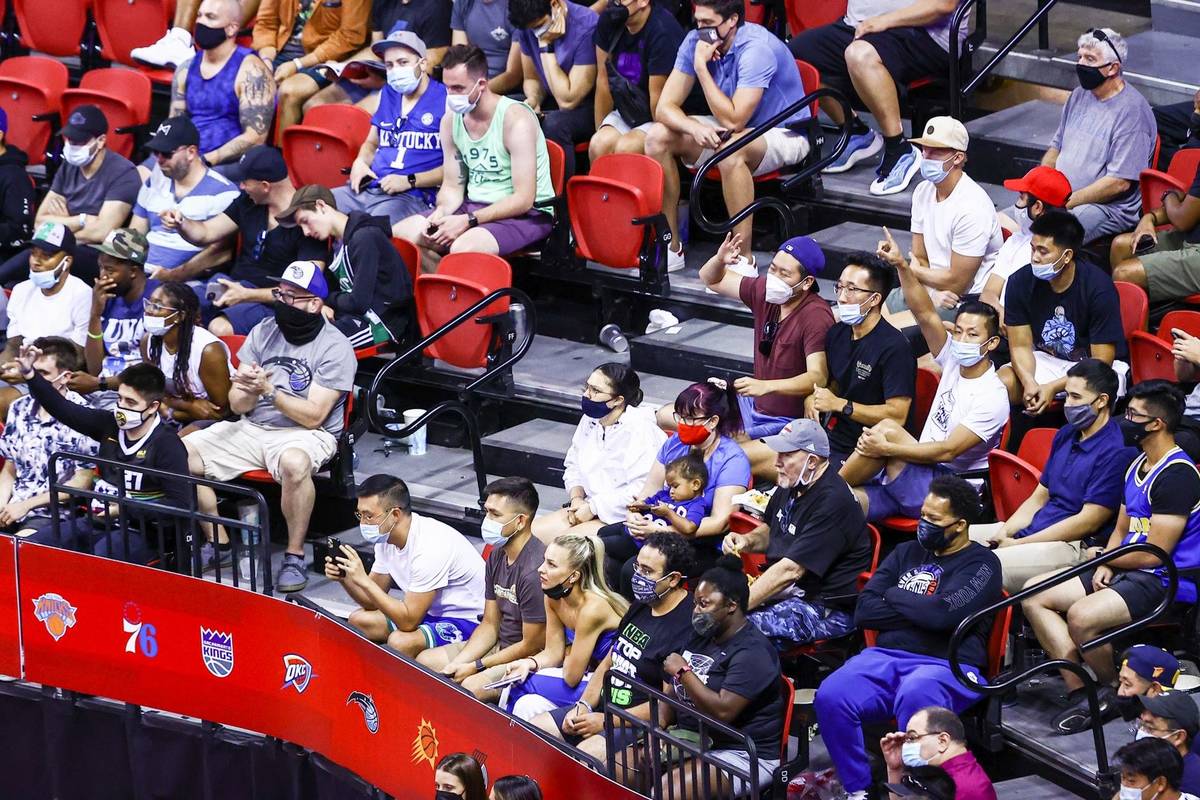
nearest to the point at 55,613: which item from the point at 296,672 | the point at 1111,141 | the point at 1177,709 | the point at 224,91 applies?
the point at 296,672

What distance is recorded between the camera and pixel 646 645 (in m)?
7.82

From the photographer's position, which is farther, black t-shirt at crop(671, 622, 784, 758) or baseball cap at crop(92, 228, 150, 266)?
baseball cap at crop(92, 228, 150, 266)

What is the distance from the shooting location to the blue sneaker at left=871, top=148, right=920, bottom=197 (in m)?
11.0

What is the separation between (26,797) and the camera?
984 cm

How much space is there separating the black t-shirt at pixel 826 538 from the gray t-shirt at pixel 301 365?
2.72m

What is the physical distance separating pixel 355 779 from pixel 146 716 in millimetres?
→ 1433

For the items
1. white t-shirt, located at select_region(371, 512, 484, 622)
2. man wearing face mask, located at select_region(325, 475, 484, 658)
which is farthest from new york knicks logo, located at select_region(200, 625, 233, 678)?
white t-shirt, located at select_region(371, 512, 484, 622)

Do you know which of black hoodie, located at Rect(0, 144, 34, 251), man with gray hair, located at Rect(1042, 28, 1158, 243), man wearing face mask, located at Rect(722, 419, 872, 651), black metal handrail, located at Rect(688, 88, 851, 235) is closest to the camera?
man wearing face mask, located at Rect(722, 419, 872, 651)

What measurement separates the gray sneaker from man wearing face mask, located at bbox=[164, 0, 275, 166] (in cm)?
339

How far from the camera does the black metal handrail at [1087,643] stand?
7.36 meters

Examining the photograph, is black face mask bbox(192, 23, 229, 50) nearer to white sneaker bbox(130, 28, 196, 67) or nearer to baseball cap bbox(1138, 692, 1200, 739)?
white sneaker bbox(130, 28, 196, 67)

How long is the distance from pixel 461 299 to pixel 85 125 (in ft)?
10.1

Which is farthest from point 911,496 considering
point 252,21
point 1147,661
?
point 252,21

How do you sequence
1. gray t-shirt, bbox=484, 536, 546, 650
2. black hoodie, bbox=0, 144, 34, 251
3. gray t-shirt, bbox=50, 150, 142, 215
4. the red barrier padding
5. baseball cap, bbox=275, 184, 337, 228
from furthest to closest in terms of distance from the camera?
black hoodie, bbox=0, 144, 34, 251 → gray t-shirt, bbox=50, 150, 142, 215 → baseball cap, bbox=275, 184, 337, 228 → gray t-shirt, bbox=484, 536, 546, 650 → the red barrier padding
